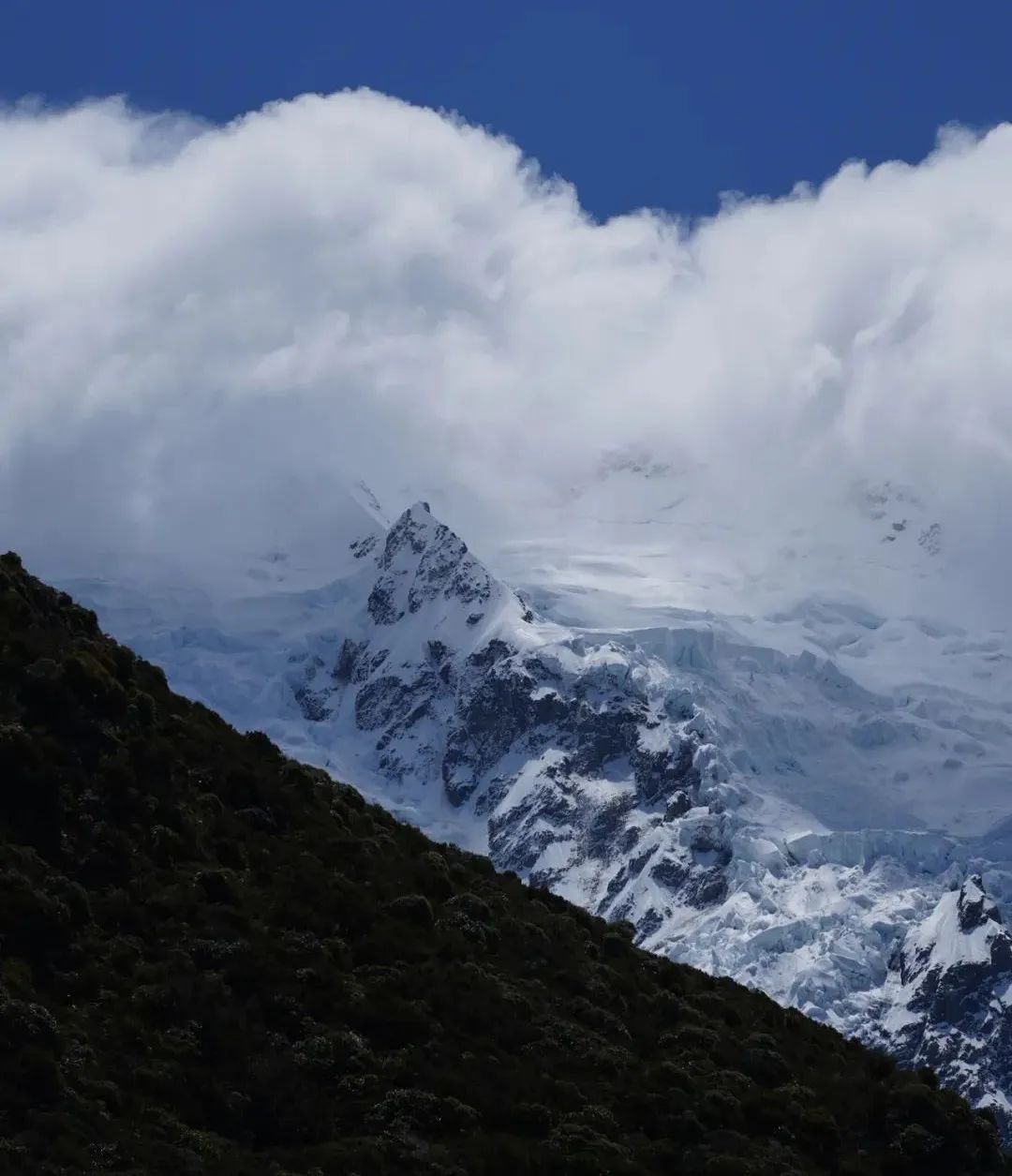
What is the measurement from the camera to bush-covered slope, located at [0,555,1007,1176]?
41281mm

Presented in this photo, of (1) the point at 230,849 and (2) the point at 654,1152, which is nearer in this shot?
(2) the point at 654,1152

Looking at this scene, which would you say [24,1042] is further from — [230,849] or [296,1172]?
[230,849]

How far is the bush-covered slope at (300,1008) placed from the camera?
4128 cm

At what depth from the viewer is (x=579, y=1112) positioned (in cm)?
4531

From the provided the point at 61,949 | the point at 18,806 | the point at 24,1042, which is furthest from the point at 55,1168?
the point at 18,806

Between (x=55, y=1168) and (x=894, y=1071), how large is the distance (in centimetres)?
2492

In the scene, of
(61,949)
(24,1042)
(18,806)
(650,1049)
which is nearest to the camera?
(24,1042)

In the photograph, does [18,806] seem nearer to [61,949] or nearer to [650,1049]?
[61,949]

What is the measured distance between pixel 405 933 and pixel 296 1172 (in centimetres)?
1174

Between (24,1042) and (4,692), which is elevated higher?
(4,692)

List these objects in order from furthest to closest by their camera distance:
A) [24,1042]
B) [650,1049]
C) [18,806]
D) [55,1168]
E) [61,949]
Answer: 1. [650,1049]
2. [18,806]
3. [61,949]
4. [24,1042]
5. [55,1168]

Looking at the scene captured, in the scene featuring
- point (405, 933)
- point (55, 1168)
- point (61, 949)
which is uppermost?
point (405, 933)

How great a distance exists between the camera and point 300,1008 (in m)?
46.1

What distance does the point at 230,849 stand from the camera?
51812mm
